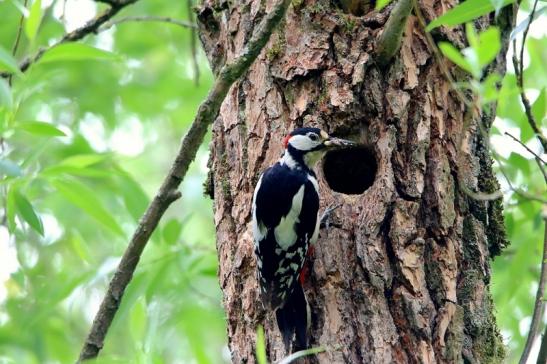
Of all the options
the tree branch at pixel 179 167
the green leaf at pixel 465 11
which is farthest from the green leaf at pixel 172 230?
the green leaf at pixel 465 11

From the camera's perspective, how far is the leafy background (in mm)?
3408

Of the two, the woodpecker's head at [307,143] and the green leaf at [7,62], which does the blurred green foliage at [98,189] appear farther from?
the woodpecker's head at [307,143]

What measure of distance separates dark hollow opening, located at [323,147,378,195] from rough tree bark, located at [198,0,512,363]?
350mm

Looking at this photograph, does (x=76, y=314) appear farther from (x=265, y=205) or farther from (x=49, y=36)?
(x=265, y=205)

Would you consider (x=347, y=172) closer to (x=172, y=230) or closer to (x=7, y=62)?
(x=172, y=230)

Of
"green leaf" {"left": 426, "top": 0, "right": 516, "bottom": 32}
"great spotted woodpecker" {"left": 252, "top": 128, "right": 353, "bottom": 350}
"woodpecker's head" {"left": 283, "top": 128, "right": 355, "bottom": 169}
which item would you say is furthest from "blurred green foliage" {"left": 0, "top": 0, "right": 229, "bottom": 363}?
"green leaf" {"left": 426, "top": 0, "right": 516, "bottom": 32}

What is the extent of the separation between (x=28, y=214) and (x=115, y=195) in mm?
2366

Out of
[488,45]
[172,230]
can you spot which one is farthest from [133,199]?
[488,45]

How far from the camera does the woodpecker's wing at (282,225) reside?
3236 millimetres

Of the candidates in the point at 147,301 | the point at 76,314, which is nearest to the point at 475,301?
the point at 147,301

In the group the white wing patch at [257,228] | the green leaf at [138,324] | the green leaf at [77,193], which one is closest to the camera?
the white wing patch at [257,228]

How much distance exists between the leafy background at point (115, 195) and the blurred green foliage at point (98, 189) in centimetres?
1

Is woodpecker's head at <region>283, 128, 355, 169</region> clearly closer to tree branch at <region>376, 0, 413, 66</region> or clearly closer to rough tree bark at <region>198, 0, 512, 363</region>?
rough tree bark at <region>198, 0, 512, 363</region>

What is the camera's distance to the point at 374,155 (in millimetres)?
3461
